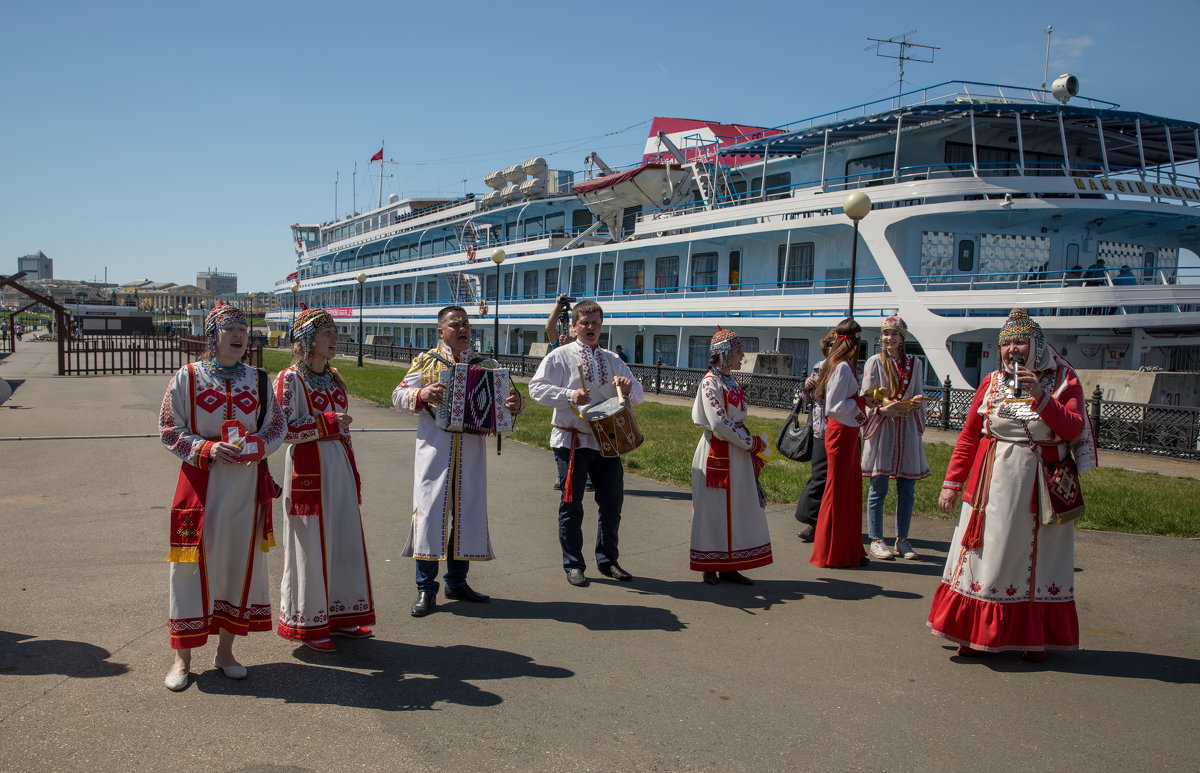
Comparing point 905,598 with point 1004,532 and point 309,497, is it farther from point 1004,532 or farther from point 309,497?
point 309,497

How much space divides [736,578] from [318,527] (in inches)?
122

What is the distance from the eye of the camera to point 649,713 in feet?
13.0

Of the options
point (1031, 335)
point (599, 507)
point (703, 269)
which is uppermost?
point (703, 269)

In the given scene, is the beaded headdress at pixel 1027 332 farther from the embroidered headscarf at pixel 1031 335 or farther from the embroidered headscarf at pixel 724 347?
the embroidered headscarf at pixel 724 347

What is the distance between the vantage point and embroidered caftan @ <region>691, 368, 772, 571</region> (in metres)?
6.09

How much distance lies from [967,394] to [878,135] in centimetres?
817

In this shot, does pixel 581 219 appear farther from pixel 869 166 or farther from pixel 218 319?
pixel 218 319

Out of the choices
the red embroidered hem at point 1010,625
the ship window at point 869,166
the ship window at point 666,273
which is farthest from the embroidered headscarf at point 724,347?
the ship window at point 666,273

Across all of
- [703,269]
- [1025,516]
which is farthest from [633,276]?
[1025,516]

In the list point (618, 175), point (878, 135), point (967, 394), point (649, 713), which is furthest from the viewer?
point (618, 175)

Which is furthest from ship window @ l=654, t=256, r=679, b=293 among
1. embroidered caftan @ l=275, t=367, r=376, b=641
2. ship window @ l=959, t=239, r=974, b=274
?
embroidered caftan @ l=275, t=367, r=376, b=641

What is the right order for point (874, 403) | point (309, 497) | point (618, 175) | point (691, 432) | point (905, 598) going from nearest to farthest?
point (309, 497) → point (905, 598) → point (874, 403) → point (691, 432) → point (618, 175)

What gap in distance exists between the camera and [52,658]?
436 cm

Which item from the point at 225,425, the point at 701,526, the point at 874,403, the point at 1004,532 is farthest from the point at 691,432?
the point at 225,425
